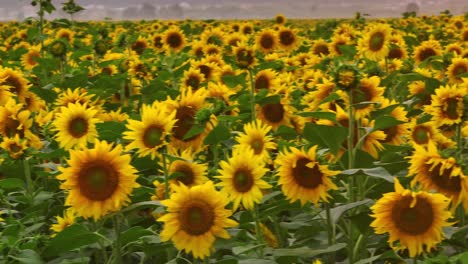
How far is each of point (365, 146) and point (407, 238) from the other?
1.19 metres

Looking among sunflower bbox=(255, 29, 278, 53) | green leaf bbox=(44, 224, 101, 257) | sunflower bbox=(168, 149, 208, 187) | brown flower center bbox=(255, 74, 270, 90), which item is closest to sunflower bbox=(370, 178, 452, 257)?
sunflower bbox=(168, 149, 208, 187)

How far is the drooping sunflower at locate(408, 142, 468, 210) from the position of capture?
10.3 ft

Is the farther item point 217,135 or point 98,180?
point 217,135

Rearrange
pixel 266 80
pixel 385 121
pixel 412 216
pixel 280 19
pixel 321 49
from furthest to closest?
pixel 280 19 < pixel 321 49 < pixel 266 80 < pixel 385 121 < pixel 412 216

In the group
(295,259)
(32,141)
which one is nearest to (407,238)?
(295,259)

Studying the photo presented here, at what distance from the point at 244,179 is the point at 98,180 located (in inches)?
26.5

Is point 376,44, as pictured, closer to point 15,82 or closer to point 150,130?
point 15,82

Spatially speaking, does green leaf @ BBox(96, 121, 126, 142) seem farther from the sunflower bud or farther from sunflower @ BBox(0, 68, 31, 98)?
the sunflower bud

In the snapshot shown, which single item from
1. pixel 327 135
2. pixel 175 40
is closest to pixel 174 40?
pixel 175 40

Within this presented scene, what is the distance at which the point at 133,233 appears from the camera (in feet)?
11.2

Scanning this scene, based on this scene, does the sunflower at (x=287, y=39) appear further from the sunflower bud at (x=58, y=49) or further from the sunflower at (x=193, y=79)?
the sunflower bud at (x=58, y=49)

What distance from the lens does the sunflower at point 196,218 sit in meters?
3.01

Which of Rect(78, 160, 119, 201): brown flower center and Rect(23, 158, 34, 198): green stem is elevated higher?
Rect(78, 160, 119, 201): brown flower center

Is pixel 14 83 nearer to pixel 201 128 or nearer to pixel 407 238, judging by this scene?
pixel 201 128
